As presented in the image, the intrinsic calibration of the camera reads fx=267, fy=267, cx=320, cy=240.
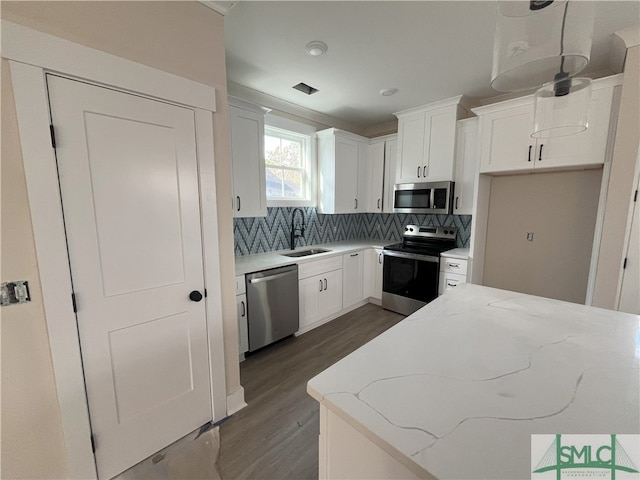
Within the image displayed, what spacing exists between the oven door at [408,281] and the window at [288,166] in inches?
55.9

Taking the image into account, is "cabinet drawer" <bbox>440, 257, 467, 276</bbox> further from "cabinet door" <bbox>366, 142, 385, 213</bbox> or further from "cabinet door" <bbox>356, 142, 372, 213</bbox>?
"cabinet door" <bbox>356, 142, 372, 213</bbox>

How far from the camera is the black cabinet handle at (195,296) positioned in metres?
1.64

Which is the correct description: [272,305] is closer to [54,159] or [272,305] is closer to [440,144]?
[54,159]

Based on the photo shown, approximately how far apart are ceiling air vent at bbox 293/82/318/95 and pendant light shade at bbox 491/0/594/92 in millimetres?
2168

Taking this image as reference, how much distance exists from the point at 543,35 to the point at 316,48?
1645mm

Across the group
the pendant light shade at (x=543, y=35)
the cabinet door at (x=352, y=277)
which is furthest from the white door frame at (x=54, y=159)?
the cabinet door at (x=352, y=277)

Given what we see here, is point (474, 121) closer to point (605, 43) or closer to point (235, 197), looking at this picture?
point (605, 43)

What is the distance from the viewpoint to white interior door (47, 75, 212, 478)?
50.1 inches

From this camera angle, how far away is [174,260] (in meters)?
1.58

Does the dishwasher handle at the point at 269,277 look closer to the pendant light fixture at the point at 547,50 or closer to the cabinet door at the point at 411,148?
the cabinet door at the point at 411,148

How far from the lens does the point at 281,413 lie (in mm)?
1944

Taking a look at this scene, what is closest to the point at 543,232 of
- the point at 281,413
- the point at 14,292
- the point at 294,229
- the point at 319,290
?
the point at 319,290

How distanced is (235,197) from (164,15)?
141 cm

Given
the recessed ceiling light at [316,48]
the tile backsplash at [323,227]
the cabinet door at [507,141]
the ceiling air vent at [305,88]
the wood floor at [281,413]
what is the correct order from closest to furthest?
1. the wood floor at [281,413]
2. the recessed ceiling light at [316,48]
3. the cabinet door at [507,141]
4. the ceiling air vent at [305,88]
5. the tile backsplash at [323,227]
